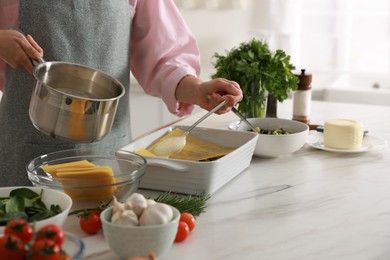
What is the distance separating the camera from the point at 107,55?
1.65 metres

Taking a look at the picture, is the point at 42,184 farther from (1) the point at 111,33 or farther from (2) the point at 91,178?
(1) the point at 111,33

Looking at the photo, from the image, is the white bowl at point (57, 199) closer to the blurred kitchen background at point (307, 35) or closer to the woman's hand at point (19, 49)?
the woman's hand at point (19, 49)

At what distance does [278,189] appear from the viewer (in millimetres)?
1369

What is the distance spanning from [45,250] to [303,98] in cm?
124

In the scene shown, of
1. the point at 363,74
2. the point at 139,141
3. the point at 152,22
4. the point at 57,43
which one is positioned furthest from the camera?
the point at 363,74

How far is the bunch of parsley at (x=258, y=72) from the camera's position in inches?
69.8

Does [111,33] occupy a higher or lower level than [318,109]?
higher

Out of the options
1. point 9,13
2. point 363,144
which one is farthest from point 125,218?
point 363,144

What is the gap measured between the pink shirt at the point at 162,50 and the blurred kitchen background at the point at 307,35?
1539 millimetres

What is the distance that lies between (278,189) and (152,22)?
0.63 meters

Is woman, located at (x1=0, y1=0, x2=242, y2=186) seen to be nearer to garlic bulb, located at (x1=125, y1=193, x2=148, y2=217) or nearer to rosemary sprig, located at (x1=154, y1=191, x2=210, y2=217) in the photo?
rosemary sprig, located at (x1=154, y1=191, x2=210, y2=217)

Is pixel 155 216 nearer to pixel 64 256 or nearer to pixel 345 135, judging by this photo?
pixel 64 256

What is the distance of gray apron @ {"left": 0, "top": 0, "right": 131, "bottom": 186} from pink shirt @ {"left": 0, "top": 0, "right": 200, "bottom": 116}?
0.07m

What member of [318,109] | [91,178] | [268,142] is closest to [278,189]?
[268,142]
